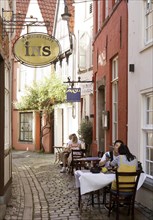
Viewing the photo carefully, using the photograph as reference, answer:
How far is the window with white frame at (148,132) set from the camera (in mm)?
8430

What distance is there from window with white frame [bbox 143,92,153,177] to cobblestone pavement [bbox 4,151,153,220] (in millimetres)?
816

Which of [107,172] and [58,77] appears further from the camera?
[58,77]

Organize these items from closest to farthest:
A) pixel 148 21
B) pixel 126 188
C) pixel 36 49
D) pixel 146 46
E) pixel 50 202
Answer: pixel 126 188 < pixel 146 46 < pixel 148 21 < pixel 50 202 < pixel 36 49

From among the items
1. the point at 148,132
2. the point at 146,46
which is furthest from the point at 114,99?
the point at 146,46

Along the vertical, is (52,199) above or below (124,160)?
below

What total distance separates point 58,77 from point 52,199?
44.5 feet

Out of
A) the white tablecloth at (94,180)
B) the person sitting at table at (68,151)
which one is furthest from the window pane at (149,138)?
the person sitting at table at (68,151)

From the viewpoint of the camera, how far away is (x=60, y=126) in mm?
23594

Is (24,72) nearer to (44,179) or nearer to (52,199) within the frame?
(44,179)

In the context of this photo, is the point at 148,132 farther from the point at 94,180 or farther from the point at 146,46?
the point at 146,46

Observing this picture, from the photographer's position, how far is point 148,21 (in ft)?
28.7

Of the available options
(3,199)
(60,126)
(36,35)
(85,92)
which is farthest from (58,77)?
(3,199)

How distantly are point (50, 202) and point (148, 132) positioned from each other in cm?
258

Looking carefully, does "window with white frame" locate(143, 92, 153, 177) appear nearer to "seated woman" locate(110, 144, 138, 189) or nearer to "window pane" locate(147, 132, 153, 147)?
"window pane" locate(147, 132, 153, 147)
